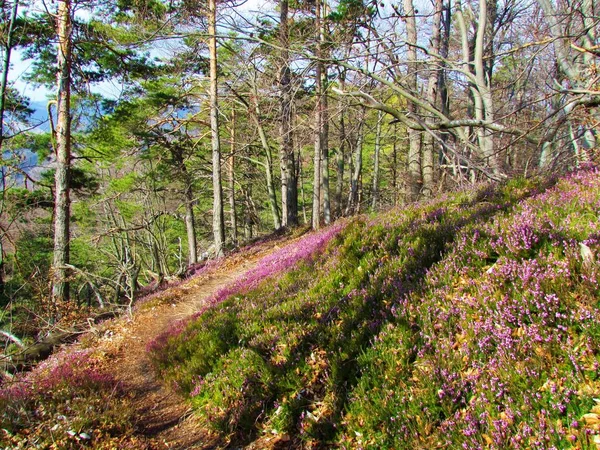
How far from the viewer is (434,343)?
11.9ft

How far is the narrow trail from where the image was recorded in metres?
4.70

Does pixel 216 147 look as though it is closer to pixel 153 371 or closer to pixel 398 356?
pixel 153 371

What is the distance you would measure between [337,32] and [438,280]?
7685 millimetres

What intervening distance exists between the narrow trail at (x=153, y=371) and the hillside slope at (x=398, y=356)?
0.04m

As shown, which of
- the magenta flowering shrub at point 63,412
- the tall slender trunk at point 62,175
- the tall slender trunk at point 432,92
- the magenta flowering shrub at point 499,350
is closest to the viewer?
the magenta flowering shrub at point 499,350

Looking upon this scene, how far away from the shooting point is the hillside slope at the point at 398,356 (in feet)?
9.27

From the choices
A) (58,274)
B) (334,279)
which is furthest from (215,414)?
(58,274)

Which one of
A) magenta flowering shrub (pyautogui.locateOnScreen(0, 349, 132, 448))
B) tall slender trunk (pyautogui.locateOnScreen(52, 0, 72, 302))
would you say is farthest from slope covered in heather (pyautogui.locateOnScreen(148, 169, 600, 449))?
tall slender trunk (pyautogui.locateOnScreen(52, 0, 72, 302))

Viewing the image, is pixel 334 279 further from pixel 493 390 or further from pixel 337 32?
pixel 337 32

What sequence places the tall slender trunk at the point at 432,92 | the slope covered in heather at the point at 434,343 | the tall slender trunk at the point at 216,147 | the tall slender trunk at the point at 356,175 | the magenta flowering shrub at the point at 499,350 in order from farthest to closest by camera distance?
1. the tall slender trunk at the point at 356,175
2. the tall slender trunk at the point at 216,147
3. the tall slender trunk at the point at 432,92
4. the slope covered in heather at the point at 434,343
5. the magenta flowering shrub at the point at 499,350

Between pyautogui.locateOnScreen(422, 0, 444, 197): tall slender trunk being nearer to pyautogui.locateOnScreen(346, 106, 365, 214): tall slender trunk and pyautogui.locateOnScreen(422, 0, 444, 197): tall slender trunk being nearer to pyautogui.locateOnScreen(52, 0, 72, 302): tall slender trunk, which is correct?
pyautogui.locateOnScreen(346, 106, 365, 214): tall slender trunk

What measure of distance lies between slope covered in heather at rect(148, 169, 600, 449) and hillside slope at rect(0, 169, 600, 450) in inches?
0.7

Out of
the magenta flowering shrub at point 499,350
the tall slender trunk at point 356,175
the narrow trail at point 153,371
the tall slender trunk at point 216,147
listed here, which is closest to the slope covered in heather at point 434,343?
the magenta flowering shrub at point 499,350

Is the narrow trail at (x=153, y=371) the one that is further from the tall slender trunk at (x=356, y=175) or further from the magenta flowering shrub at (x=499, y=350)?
the tall slender trunk at (x=356, y=175)
